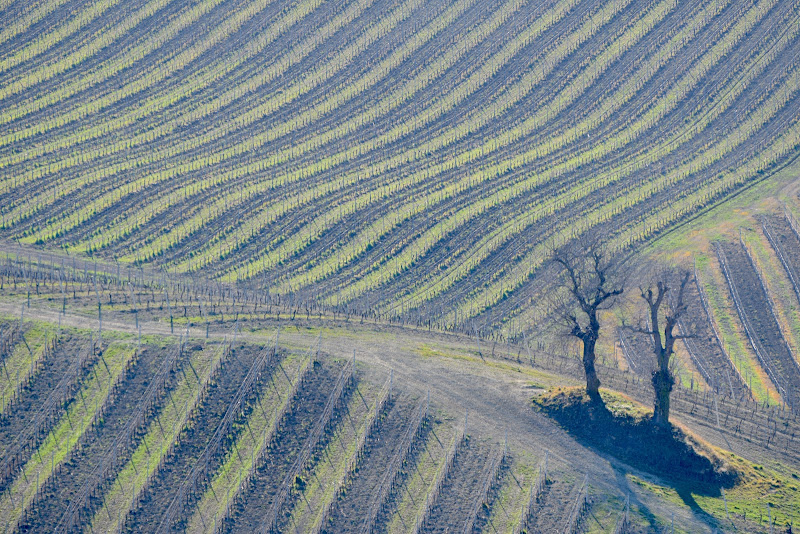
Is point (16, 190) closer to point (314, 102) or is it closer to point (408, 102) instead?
point (314, 102)

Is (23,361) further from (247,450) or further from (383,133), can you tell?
(383,133)

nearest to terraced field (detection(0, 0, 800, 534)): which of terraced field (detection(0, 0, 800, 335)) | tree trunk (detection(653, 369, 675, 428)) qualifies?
terraced field (detection(0, 0, 800, 335))

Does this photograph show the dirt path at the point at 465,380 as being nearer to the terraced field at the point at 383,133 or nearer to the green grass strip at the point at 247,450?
the green grass strip at the point at 247,450

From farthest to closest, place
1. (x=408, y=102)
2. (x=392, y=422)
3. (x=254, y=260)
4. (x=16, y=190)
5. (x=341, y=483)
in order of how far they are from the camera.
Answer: (x=408, y=102) → (x=16, y=190) → (x=254, y=260) → (x=392, y=422) → (x=341, y=483)

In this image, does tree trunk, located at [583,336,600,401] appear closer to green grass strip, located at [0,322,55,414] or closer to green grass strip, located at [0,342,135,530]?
green grass strip, located at [0,342,135,530]

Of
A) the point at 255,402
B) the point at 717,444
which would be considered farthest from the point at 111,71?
the point at 717,444

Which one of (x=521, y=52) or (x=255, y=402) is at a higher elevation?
(x=521, y=52)
